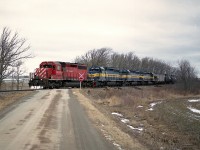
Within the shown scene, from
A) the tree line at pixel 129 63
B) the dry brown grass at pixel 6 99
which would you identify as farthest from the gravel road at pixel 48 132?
the tree line at pixel 129 63

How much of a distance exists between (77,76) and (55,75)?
7.07 m

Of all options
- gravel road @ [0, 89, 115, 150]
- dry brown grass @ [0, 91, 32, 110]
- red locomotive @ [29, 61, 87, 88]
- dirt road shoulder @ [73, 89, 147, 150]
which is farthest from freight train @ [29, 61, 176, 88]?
dirt road shoulder @ [73, 89, 147, 150]

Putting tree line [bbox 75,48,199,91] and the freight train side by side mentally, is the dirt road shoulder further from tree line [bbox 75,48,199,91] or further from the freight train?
tree line [bbox 75,48,199,91]

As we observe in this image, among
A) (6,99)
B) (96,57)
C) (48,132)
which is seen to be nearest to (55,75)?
(6,99)

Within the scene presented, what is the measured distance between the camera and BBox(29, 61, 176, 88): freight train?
4191 centimetres

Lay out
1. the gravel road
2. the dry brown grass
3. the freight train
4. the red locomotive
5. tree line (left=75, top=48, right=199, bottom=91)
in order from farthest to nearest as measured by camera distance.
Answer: tree line (left=75, top=48, right=199, bottom=91), the freight train, the red locomotive, the dry brown grass, the gravel road

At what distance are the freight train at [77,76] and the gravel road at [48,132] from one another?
23033mm

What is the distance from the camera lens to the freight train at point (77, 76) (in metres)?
41.9

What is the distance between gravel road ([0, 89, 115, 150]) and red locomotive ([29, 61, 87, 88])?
74.5 feet

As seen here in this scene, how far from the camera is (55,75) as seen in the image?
43188 mm

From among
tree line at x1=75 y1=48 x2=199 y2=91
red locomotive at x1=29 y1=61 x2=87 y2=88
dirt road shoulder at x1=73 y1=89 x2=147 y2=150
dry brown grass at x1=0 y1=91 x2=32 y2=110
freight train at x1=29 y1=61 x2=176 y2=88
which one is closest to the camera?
dirt road shoulder at x1=73 y1=89 x2=147 y2=150

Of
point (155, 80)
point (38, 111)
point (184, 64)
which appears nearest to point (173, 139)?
point (38, 111)

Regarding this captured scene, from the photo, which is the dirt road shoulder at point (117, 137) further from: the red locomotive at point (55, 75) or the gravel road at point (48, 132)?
the red locomotive at point (55, 75)

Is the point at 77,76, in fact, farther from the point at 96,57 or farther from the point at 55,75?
the point at 96,57
